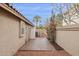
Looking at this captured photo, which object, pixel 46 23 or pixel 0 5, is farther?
pixel 46 23

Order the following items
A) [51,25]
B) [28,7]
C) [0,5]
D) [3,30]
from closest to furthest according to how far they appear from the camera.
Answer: [0,5], [3,30], [28,7], [51,25]

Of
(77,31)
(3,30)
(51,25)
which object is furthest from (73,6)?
(51,25)

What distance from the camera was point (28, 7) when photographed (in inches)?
539

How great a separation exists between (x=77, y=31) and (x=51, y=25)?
813 cm

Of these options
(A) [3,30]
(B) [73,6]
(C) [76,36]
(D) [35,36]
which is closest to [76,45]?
(C) [76,36]

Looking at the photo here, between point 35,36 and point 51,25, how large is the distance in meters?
3.60

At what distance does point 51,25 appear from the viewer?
50.5 feet

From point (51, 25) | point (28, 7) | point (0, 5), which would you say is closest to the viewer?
point (0, 5)

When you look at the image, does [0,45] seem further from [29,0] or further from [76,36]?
[76,36]

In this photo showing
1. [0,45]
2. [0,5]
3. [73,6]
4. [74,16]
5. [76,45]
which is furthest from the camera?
[74,16]

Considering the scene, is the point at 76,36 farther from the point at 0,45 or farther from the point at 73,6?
the point at 0,45

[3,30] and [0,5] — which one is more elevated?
[0,5]

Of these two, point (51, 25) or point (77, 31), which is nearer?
point (77, 31)

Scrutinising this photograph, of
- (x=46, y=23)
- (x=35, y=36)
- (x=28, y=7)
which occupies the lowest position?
(x=35, y=36)
